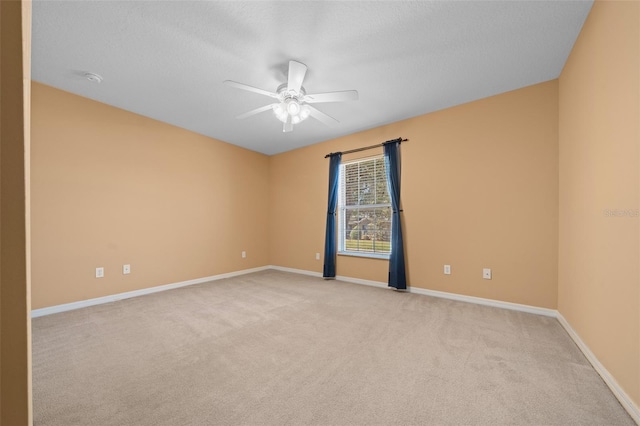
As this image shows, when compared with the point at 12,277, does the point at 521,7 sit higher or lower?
higher

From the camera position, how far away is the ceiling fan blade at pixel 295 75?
2148mm

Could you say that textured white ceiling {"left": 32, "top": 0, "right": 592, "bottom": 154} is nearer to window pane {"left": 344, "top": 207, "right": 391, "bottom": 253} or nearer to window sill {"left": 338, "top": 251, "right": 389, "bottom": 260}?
window pane {"left": 344, "top": 207, "right": 391, "bottom": 253}

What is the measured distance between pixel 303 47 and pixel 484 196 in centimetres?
269

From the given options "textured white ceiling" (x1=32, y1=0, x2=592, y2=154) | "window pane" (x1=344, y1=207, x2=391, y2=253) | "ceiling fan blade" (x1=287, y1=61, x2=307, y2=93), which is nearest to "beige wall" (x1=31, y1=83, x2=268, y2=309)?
"textured white ceiling" (x1=32, y1=0, x2=592, y2=154)

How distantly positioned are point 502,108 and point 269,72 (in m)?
2.76

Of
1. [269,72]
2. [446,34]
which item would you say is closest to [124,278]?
[269,72]

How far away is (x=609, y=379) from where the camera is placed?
1570mm

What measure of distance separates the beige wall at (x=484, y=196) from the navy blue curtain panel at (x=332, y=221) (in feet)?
1.41

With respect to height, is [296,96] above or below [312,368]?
above

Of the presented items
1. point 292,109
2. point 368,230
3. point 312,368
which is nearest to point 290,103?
point 292,109

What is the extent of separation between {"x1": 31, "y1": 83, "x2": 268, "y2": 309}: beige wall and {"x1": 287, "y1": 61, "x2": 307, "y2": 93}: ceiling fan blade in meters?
2.59

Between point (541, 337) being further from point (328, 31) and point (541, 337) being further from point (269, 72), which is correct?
point (269, 72)

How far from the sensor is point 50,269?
2805 mm

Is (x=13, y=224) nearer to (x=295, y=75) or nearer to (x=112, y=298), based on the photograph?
(x=295, y=75)
